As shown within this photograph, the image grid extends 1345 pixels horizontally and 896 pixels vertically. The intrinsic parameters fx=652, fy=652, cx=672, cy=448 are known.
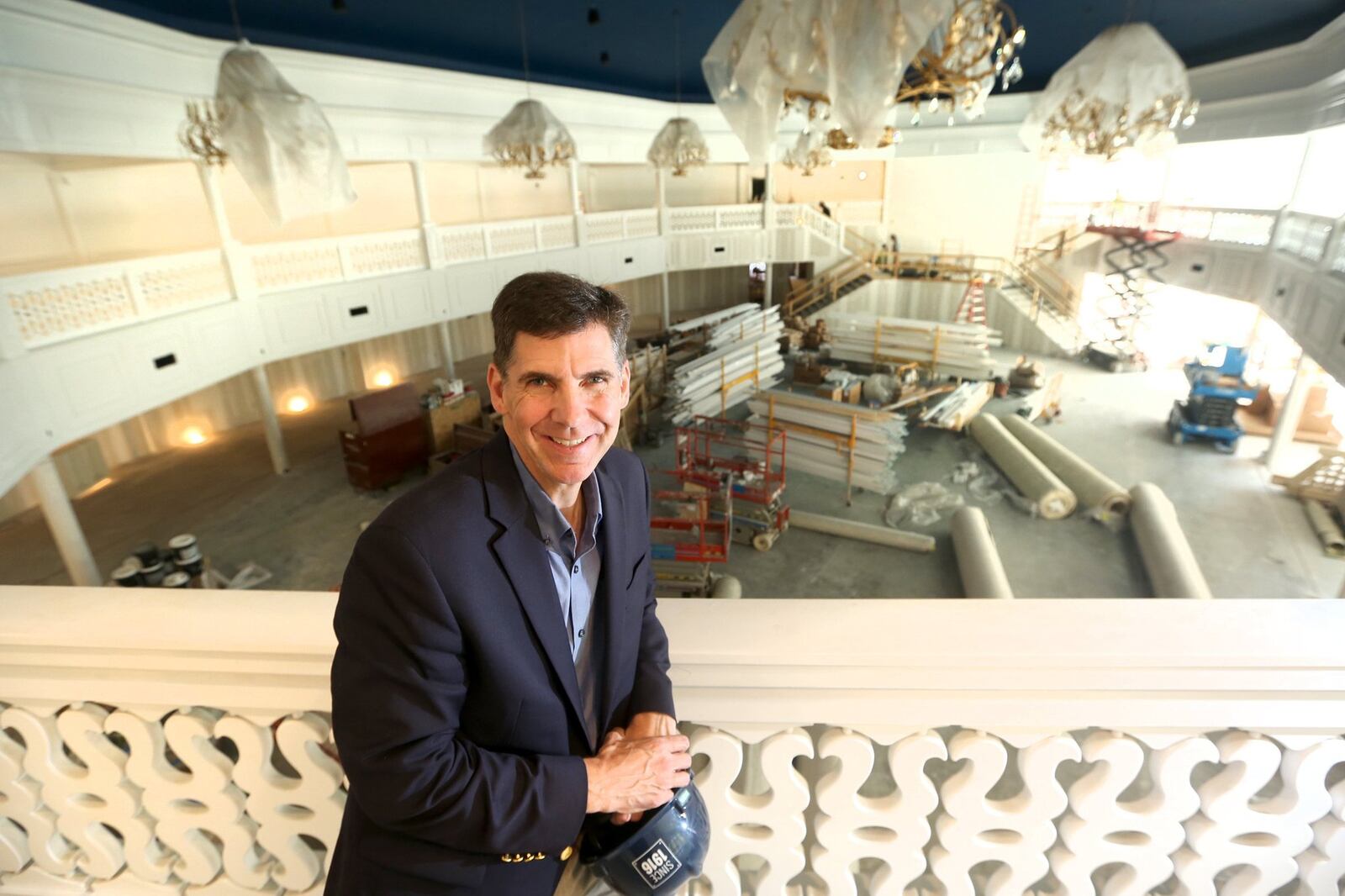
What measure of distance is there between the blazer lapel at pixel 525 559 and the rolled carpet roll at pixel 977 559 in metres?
6.92

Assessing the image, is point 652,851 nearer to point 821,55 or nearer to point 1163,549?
point 821,55

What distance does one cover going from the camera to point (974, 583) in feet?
25.6

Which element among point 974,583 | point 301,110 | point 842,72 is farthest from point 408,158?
point 974,583

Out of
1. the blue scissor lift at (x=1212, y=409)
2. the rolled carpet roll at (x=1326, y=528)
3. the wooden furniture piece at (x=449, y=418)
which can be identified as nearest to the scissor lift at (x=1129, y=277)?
the blue scissor lift at (x=1212, y=409)

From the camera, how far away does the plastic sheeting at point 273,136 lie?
6977 mm

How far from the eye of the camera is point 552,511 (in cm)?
144

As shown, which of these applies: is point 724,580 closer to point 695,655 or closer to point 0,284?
point 695,655

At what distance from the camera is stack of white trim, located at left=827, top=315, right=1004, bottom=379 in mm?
15383

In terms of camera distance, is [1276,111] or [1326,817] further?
[1276,111]

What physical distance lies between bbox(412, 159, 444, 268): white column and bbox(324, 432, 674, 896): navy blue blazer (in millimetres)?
13394

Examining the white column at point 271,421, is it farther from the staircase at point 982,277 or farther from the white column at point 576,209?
the staircase at point 982,277

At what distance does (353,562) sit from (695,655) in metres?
0.79

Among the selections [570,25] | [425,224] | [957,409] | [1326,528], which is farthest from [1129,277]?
[425,224]

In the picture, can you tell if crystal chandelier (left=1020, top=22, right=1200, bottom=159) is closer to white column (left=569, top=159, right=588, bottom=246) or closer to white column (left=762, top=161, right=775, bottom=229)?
white column (left=569, top=159, right=588, bottom=246)
